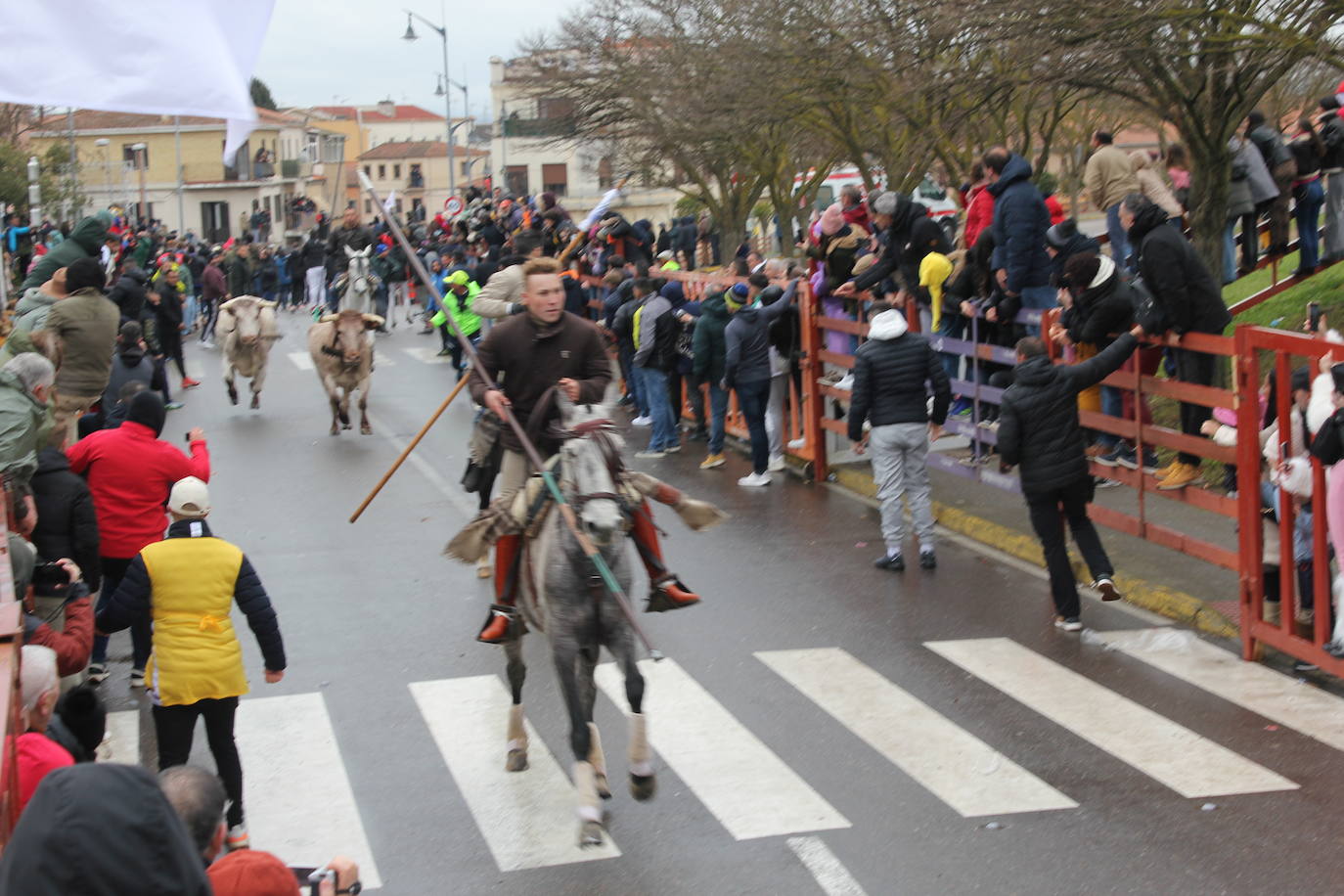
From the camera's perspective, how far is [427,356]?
97.6 feet

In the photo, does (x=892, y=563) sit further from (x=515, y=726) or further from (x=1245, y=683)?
(x=515, y=726)

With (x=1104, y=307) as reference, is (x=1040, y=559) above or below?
below

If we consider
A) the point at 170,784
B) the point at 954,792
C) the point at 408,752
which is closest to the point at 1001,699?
the point at 954,792

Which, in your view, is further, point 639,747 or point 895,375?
point 895,375

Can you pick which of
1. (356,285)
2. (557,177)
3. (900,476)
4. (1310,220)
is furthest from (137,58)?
(557,177)

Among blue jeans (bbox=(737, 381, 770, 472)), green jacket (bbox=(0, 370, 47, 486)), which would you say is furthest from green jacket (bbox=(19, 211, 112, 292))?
blue jeans (bbox=(737, 381, 770, 472))

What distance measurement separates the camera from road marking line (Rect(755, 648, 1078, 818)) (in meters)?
7.97

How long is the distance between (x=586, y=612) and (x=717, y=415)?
10.1 metres

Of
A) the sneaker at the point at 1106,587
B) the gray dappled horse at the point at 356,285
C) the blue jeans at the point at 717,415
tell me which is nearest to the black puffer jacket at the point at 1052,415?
the sneaker at the point at 1106,587

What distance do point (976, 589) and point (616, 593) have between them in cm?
541

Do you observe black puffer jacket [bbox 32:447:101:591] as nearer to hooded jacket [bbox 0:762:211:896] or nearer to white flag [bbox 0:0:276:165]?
white flag [bbox 0:0:276:165]

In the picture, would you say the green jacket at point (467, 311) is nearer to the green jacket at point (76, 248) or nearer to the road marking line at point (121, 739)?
the green jacket at point (76, 248)

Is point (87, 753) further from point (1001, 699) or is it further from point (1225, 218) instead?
point (1225, 218)

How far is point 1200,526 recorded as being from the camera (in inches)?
500
